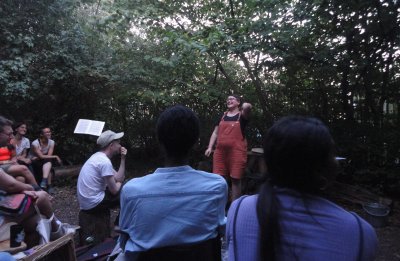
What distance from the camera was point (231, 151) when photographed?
5223 mm

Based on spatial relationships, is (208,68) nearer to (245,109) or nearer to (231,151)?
(245,109)

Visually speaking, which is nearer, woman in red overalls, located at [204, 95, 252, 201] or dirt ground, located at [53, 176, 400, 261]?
dirt ground, located at [53, 176, 400, 261]

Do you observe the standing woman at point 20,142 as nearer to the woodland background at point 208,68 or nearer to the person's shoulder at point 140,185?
the woodland background at point 208,68

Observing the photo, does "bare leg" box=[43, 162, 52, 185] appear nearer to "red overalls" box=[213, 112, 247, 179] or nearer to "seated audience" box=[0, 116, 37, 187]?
"seated audience" box=[0, 116, 37, 187]

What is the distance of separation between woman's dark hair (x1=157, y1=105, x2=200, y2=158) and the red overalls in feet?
11.4

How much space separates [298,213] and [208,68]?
702 cm

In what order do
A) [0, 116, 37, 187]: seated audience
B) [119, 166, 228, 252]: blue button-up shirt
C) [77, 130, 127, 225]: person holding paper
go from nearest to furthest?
[119, 166, 228, 252]: blue button-up shirt, [0, 116, 37, 187]: seated audience, [77, 130, 127, 225]: person holding paper

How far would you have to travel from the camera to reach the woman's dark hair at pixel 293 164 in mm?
1133

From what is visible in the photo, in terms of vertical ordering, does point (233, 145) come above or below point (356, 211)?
above

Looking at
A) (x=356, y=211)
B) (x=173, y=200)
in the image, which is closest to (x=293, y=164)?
(x=173, y=200)

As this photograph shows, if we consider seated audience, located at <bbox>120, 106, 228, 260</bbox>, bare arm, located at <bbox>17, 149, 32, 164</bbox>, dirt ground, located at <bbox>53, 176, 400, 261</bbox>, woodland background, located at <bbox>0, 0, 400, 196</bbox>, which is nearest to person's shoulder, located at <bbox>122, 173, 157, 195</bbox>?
seated audience, located at <bbox>120, 106, 228, 260</bbox>

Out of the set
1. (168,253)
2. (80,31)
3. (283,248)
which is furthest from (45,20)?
(283,248)

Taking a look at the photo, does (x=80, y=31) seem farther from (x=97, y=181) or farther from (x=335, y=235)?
(x=335, y=235)

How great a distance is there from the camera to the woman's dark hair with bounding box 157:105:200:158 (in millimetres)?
1699
